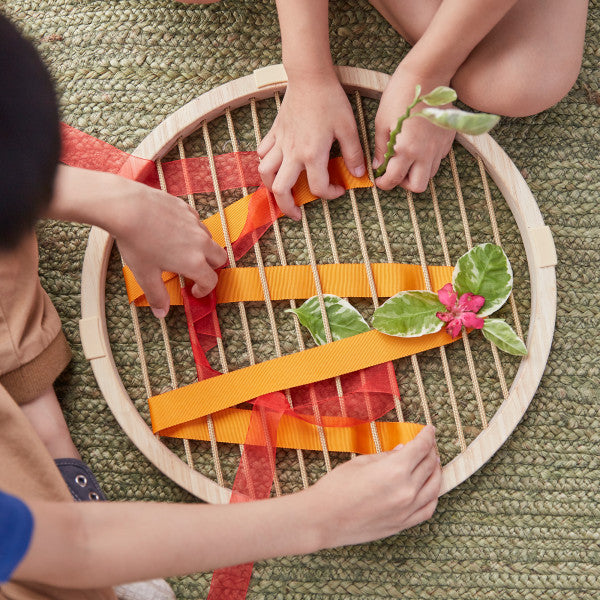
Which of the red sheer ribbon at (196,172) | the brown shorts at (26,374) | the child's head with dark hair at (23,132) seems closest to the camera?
the child's head with dark hair at (23,132)

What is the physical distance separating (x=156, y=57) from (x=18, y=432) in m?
0.32

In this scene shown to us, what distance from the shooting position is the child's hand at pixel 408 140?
1.55 ft

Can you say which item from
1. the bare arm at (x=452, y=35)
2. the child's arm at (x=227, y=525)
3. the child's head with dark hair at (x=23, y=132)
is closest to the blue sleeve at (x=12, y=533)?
the child's arm at (x=227, y=525)

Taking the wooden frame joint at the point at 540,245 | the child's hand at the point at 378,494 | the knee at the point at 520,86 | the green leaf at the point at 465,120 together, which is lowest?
the child's hand at the point at 378,494

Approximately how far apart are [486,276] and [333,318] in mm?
117

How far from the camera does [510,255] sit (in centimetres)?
53

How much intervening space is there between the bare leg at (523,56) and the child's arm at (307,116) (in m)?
0.08

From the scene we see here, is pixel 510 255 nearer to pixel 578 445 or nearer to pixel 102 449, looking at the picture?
pixel 578 445

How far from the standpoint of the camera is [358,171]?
0.51 metres

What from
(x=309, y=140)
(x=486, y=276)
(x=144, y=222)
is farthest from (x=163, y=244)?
(x=486, y=276)

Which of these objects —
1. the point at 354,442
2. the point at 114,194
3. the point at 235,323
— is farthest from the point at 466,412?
the point at 114,194

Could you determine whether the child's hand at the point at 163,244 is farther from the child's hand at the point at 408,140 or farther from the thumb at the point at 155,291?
the child's hand at the point at 408,140

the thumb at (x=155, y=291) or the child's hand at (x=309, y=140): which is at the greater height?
the child's hand at (x=309, y=140)

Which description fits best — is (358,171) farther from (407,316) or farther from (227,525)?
(227,525)
